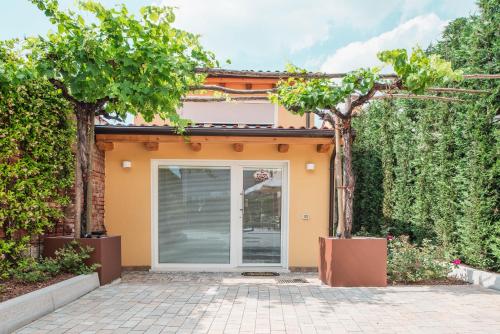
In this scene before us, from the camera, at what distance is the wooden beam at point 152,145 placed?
730 centimetres

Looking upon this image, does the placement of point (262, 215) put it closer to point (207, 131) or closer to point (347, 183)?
point (207, 131)

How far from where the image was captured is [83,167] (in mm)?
5656

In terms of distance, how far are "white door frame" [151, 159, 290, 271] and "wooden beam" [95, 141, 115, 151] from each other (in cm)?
87

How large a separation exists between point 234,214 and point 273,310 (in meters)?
3.38

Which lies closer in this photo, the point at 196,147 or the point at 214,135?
the point at 214,135

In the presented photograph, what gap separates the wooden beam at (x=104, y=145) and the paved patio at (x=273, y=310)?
9.30ft

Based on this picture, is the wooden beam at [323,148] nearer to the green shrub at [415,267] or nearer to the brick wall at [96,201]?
the green shrub at [415,267]

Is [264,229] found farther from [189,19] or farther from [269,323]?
[189,19]

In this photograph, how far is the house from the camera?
24.6 ft

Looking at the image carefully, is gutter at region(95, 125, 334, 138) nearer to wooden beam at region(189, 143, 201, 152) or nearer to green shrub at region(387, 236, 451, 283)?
wooden beam at region(189, 143, 201, 152)

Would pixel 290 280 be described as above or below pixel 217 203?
below

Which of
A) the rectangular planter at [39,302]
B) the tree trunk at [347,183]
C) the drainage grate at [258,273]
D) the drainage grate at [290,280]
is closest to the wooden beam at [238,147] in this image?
the tree trunk at [347,183]

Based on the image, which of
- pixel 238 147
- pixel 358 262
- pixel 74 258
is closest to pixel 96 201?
pixel 74 258

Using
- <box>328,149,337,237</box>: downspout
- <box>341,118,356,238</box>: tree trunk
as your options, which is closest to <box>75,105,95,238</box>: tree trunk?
<box>341,118,356,238</box>: tree trunk
